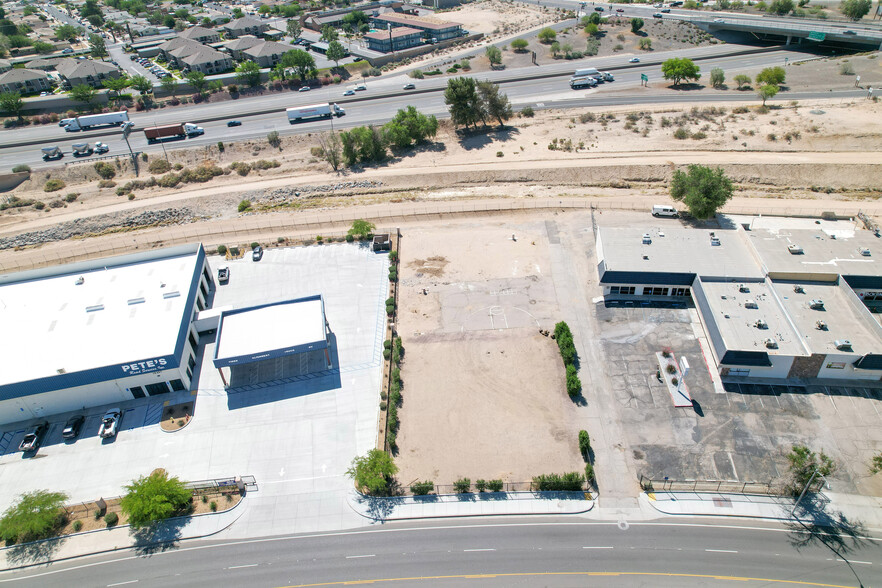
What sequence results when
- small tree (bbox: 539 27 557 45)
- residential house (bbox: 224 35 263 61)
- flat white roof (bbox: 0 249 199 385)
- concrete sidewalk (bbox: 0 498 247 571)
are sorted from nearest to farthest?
concrete sidewalk (bbox: 0 498 247 571) → flat white roof (bbox: 0 249 199 385) → small tree (bbox: 539 27 557 45) → residential house (bbox: 224 35 263 61)

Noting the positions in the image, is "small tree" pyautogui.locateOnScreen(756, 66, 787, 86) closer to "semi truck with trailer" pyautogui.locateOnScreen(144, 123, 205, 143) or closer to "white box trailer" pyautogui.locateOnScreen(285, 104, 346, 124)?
"white box trailer" pyautogui.locateOnScreen(285, 104, 346, 124)

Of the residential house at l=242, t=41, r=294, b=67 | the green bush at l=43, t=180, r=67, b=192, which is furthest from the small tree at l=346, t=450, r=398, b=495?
the residential house at l=242, t=41, r=294, b=67

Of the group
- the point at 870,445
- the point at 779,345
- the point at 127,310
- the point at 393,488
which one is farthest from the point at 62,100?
the point at 870,445

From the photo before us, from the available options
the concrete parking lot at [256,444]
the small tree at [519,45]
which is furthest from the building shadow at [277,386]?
the small tree at [519,45]

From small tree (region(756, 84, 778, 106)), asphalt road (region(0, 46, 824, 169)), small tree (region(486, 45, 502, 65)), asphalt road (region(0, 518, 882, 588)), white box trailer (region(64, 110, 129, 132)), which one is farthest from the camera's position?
small tree (region(486, 45, 502, 65))

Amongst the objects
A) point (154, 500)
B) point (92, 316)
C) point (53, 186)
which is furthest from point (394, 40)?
point (154, 500)

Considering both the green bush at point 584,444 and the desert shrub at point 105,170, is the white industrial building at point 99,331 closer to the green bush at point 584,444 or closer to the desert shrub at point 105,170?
the green bush at point 584,444

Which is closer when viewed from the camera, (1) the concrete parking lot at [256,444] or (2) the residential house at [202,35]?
(1) the concrete parking lot at [256,444]

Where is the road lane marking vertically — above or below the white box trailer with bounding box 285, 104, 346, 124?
below
